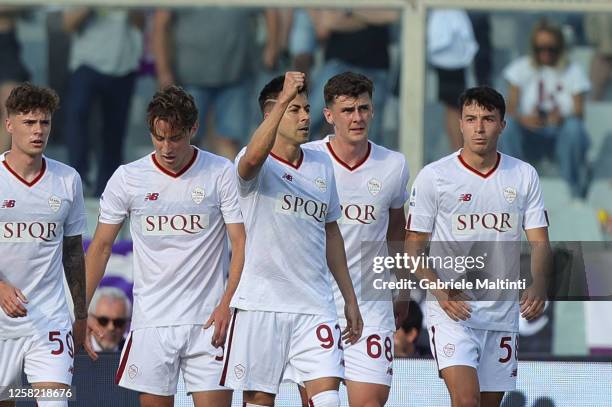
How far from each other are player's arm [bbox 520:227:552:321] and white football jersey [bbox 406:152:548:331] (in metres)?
0.08

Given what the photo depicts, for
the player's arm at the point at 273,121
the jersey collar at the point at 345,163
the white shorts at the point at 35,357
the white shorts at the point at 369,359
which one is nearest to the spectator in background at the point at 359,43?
the jersey collar at the point at 345,163

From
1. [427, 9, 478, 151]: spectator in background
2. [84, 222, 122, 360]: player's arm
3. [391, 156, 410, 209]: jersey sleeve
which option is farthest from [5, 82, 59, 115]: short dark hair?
[427, 9, 478, 151]: spectator in background

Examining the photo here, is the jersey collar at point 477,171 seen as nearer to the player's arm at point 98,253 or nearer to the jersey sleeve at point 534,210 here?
the jersey sleeve at point 534,210

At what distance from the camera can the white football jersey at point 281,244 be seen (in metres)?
9.74

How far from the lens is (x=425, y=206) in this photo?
10.8 meters

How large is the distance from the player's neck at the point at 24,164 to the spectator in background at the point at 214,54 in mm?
6228

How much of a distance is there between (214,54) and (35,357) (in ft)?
23.1

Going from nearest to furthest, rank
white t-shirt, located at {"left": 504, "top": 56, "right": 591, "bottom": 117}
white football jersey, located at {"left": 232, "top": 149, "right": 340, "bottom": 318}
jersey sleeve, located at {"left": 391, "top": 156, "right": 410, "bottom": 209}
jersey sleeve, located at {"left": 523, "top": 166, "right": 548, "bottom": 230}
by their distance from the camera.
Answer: white football jersey, located at {"left": 232, "top": 149, "right": 340, "bottom": 318}, jersey sleeve, located at {"left": 523, "top": 166, "right": 548, "bottom": 230}, jersey sleeve, located at {"left": 391, "top": 156, "right": 410, "bottom": 209}, white t-shirt, located at {"left": 504, "top": 56, "right": 591, "bottom": 117}

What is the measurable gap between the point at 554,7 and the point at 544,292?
664cm

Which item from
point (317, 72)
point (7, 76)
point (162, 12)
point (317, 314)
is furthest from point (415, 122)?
point (317, 314)

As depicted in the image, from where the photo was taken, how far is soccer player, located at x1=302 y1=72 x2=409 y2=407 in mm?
10820

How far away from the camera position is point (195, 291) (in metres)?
10.1

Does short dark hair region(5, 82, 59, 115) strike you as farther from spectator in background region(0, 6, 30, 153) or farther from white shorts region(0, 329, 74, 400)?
spectator in background region(0, 6, 30, 153)

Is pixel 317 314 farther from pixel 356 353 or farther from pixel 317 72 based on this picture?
pixel 317 72
